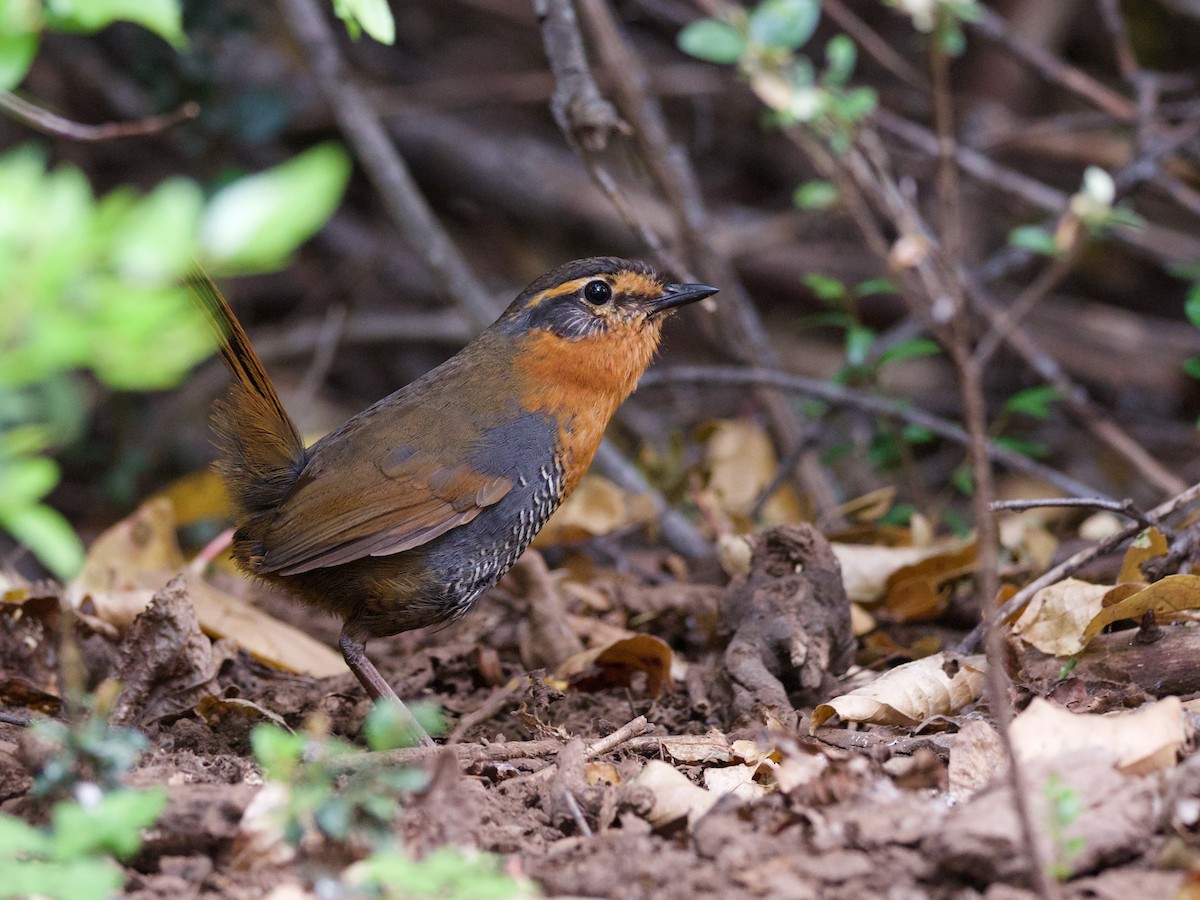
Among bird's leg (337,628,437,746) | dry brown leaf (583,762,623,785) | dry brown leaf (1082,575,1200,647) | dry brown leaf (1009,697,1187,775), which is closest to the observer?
dry brown leaf (1009,697,1187,775)

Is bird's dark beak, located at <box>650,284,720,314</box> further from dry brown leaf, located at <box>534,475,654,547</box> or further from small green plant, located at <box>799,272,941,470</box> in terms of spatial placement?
dry brown leaf, located at <box>534,475,654,547</box>

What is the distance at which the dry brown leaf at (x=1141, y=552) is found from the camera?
333 cm

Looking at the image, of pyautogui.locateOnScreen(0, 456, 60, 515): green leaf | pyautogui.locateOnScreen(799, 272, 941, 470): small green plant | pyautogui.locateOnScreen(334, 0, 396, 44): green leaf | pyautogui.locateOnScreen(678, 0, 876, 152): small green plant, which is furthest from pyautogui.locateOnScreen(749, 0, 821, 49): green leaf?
pyautogui.locateOnScreen(0, 456, 60, 515): green leaf

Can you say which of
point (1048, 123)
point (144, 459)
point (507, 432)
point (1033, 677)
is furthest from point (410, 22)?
point (1033, 677)

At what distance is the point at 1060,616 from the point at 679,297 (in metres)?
1.50

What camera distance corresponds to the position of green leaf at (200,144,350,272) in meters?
1.77

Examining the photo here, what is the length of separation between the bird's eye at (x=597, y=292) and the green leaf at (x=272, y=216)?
2.25 metres

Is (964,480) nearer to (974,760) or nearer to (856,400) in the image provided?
(856,400)

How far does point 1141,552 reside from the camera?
3367 millimetres

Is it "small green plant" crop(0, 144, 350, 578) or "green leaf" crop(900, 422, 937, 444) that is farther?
"green leaf" crop(900, 422, 937, 444)

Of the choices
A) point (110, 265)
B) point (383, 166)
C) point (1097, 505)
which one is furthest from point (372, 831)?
point (383, 166)

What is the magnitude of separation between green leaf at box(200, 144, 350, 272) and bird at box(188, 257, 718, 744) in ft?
5.46

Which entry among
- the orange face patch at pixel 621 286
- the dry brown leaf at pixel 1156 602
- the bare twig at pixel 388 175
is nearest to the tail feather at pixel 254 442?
the orange face patch at pixel 621 286

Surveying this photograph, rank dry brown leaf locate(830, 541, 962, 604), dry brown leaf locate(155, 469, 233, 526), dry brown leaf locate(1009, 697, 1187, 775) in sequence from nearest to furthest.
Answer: dry brown leaf locate(1009, 697, 1187, 775)
dry brown leaf locate(830, 541, 962, 604)
dry brown leaf locate(155, 469, 233, 526)
